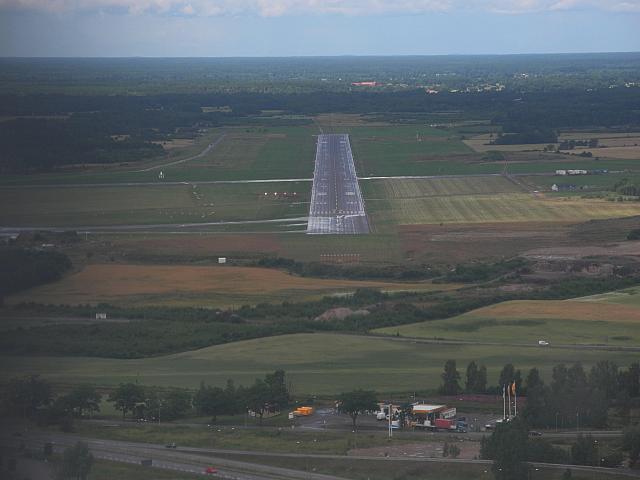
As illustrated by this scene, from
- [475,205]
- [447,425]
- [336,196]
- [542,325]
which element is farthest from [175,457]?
[336,196]

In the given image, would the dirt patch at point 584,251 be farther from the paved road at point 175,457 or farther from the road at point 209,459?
the paved road at point 175,457

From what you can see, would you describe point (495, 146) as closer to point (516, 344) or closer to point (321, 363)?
point (516, 344)

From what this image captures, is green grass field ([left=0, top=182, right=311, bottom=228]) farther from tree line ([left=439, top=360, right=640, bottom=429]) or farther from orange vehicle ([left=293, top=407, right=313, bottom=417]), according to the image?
tree line ([left=439, top=360, right=640, bottom=429])

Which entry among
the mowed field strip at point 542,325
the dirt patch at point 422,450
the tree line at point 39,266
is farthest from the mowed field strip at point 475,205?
the dirt patch at point 422,450

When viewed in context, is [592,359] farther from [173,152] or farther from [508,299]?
[173,152]

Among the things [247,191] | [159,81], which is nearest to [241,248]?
[247,191]
